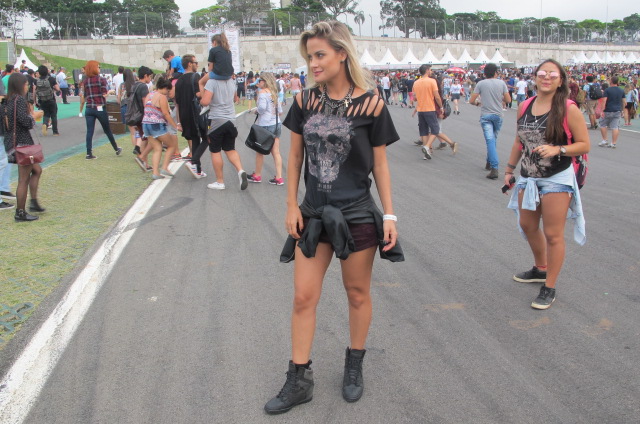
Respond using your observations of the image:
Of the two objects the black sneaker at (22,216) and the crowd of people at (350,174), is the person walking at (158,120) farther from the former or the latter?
the black sneaker at (22,216)

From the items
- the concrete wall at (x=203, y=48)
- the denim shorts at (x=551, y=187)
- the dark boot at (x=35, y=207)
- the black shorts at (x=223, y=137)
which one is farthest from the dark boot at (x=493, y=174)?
the concrete wall at (x=203, y=48)

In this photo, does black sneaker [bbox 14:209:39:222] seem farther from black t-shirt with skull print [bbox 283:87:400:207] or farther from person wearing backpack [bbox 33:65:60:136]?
person wearing backpack [bbox 33:65:60:136]

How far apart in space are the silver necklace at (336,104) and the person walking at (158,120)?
728 centimetres

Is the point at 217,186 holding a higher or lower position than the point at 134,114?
lower

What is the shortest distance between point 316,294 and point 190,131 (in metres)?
7.49

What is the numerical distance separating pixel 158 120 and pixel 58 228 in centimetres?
347

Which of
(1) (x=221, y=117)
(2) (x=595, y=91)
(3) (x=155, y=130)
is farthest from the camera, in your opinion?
(2) (x=595, y=91)

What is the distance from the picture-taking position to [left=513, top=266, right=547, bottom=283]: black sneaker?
5262mm

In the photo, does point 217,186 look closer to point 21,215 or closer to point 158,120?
point 158,120

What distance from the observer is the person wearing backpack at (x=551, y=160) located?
15.1 feet

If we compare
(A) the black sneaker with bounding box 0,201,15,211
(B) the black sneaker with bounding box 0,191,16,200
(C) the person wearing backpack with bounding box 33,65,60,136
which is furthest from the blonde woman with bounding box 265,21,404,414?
(C) the person wearing backpack with bounding box 33,65,60,136

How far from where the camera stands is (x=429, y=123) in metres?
13.2

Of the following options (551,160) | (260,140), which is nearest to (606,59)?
(260,140)

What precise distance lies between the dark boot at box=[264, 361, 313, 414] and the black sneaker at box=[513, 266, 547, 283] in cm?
270
